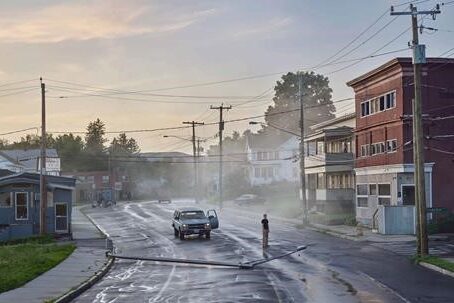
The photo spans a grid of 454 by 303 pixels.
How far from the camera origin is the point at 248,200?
3954 inches

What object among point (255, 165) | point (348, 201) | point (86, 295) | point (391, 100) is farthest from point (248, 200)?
point (86, 295)

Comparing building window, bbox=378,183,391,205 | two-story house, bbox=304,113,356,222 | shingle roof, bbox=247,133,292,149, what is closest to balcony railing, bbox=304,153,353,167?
two-story house, bbox=304,113,356,222

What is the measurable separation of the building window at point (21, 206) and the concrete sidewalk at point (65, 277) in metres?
10.9

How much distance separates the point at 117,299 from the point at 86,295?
1.49m

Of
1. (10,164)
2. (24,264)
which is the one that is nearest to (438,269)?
(24,264)

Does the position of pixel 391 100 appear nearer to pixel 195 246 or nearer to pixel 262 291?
pixel 195 246

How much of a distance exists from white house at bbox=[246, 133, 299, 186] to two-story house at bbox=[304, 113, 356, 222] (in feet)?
154

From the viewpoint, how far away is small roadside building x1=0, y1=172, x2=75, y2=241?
4972 cm

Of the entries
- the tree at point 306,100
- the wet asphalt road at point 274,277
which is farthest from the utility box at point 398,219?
the tree at point 306,100

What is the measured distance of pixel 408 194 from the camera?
4931 cm

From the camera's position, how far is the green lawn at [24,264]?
873 inches

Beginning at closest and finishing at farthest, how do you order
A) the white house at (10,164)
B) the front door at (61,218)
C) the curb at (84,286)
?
the curb at (84,286), the front door at (61,218), the white house at (10,164)

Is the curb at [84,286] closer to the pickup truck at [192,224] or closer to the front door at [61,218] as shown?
the pickup truck at [192,224]

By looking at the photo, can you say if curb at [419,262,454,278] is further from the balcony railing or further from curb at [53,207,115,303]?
the balcony railing
